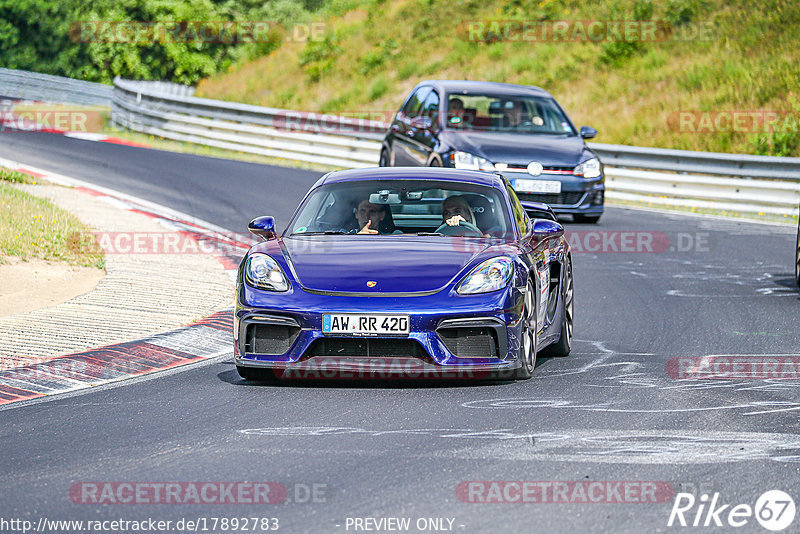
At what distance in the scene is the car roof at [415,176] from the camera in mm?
9281

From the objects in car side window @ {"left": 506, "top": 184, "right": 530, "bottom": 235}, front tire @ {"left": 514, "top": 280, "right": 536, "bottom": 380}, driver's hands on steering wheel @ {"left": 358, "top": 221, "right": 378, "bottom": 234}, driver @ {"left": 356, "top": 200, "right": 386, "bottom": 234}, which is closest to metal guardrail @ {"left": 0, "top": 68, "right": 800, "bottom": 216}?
car side window @ {"left": 506, "top": 184, "right": 530, "bottom": 235}

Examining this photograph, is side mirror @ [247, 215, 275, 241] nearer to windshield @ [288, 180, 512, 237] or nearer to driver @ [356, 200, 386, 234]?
windshield @ [288, 180, 512, 237]

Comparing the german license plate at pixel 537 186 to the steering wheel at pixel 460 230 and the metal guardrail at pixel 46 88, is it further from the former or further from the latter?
the metal guardrail at pixel 46 88

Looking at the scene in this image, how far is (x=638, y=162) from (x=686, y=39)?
11.9m

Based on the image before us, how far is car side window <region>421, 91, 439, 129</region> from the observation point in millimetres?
17766

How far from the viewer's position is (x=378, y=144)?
82.7ft

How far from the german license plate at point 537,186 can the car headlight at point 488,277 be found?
8571mm

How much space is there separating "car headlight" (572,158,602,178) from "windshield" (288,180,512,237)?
25.6 ft

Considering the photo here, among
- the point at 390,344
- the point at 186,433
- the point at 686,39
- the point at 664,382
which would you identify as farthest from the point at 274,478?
the point at 686,39

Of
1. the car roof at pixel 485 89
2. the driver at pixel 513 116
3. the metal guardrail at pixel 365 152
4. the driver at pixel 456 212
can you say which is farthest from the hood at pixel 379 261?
the metal guardrail at pixel 365 152

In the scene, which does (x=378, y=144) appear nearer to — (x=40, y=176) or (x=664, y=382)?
(x=40, y=176)

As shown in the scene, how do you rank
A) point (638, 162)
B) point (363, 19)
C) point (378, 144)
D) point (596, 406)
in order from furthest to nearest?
point (363, 19), point (378, 144), point (638, 162), point (596, 406)

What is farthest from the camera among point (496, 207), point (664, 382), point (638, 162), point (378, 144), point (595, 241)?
point (378, 144)

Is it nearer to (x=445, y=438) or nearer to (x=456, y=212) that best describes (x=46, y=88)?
(x=456, y=212)
